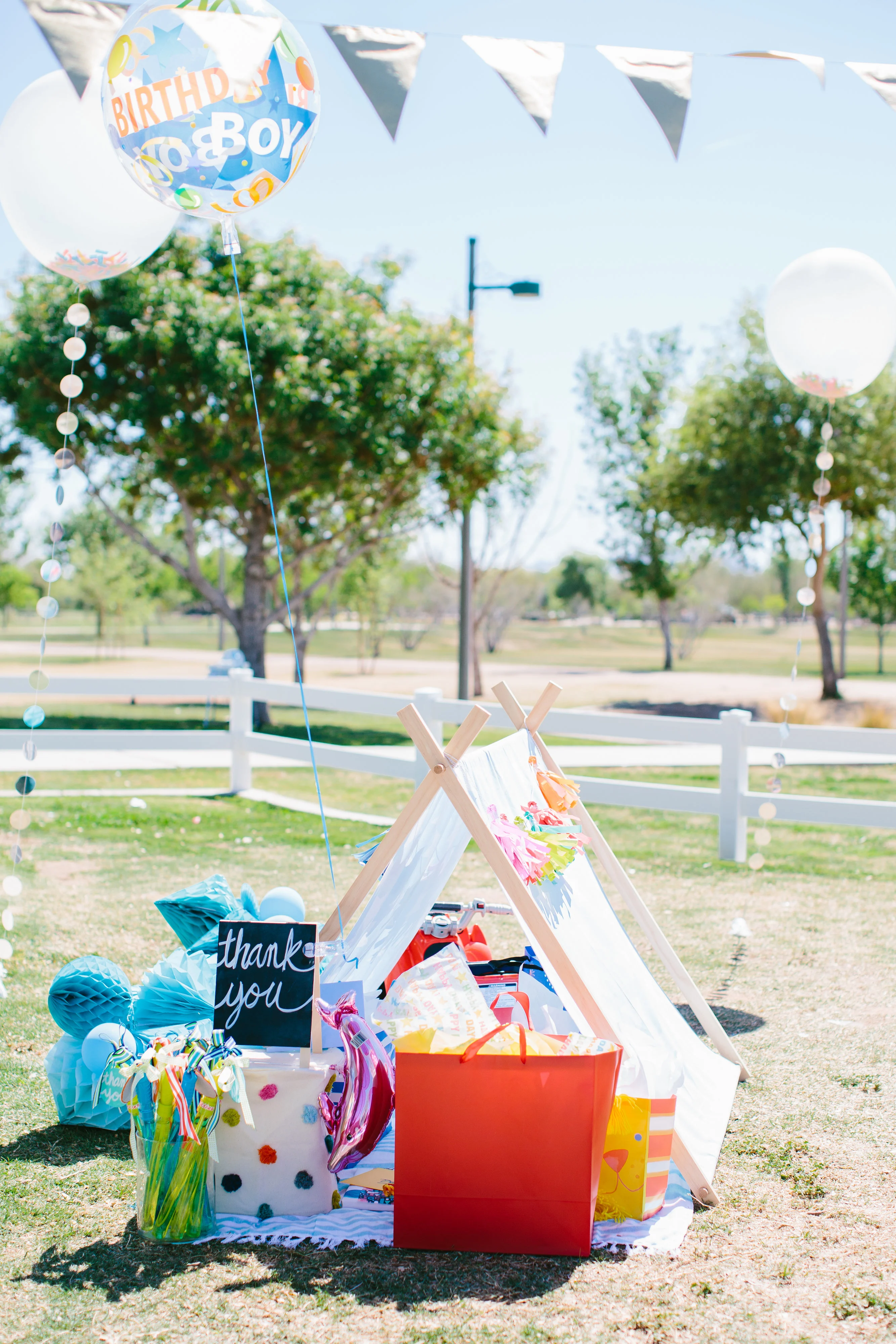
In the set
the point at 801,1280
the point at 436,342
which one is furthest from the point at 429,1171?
the point at 436,342

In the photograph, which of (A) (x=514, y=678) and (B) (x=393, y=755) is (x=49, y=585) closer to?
(B) (x=393, y=755)

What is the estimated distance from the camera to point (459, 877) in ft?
24.7

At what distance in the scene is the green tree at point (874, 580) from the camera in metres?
42.8

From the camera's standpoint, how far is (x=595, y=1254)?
3.13 meters

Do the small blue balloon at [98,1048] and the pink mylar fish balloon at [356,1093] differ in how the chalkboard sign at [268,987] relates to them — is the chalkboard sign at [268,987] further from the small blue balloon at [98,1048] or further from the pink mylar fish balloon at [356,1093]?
the small blue balloon at [98,1048]

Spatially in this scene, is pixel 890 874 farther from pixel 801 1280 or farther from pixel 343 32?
pixel 343 32

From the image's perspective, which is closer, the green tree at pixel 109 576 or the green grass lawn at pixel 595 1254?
the green grass lawn at pixel 595 1254

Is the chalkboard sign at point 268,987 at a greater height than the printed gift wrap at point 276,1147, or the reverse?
the chalkboard sign at point 268,987

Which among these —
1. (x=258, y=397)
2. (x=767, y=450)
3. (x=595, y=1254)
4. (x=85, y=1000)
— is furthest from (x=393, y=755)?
(x=767, y=450)

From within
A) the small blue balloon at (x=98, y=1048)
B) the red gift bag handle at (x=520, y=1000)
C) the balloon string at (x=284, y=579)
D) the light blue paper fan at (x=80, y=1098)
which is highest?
the balloon string at (x=284, y=579)

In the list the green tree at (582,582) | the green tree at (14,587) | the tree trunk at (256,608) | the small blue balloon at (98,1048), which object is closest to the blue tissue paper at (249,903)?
the small blue balloon at (98,1048)

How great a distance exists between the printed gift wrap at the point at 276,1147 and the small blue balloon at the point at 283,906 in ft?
5.11

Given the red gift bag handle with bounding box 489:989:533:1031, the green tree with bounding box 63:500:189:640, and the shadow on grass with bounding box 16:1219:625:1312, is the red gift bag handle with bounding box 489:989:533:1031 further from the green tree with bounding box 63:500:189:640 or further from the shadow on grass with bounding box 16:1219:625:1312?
the green tree with bounding box 63:500:189:640

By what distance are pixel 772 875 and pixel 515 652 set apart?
157 ft
